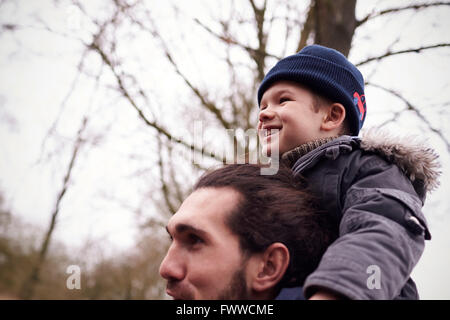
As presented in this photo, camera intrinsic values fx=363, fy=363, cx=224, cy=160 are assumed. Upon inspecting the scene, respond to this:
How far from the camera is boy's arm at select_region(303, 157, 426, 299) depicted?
104 centimetres

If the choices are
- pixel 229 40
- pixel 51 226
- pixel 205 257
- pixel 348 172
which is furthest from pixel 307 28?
pixel 51 226

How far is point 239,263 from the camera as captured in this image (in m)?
1.40

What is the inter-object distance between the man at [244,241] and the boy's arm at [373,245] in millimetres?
225

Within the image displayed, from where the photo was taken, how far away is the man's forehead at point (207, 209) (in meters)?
1.48

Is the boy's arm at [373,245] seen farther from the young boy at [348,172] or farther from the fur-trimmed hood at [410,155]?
the fur-trimmed hood at [410,155]

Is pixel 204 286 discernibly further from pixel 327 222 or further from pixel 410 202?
pixel 410 202

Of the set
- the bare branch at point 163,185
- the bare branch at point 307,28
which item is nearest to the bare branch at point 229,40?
the bare branch at point 307,28

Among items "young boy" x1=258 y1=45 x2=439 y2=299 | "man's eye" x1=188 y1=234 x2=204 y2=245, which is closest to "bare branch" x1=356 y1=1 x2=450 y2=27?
"young boy" x1=258 y1=45 x2=439 y2=299

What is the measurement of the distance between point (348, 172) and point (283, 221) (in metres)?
0.34

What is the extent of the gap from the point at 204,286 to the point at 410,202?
0.80m

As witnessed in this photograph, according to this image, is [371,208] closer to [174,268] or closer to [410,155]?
[410,155]

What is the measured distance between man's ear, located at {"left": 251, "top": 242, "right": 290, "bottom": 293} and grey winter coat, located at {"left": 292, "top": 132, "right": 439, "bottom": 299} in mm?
259

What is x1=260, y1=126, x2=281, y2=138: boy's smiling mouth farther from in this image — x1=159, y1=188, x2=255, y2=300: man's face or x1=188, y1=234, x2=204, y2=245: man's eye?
x1=188, y1=234, x2=204, y2=245: man's eye

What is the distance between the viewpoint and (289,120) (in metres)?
1.87
